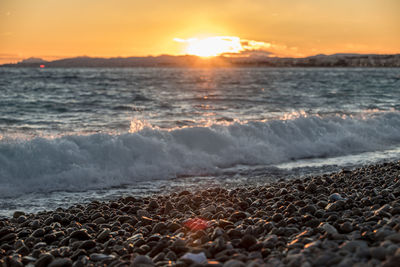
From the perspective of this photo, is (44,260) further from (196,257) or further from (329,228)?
(329,228)

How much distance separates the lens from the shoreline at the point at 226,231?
3.10 metres

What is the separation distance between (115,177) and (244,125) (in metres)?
5.37

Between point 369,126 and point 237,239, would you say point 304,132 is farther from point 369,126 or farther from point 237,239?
point 237,239

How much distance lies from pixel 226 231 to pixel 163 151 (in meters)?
6.36

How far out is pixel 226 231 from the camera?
395 cm

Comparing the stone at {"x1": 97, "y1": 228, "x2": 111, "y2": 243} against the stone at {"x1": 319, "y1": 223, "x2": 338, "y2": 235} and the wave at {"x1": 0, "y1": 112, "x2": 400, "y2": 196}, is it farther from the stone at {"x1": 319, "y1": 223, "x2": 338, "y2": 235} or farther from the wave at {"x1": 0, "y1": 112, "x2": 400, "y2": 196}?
the wave at {"x1": 0, "y1": 112, "x2": 400, "y2": 196}

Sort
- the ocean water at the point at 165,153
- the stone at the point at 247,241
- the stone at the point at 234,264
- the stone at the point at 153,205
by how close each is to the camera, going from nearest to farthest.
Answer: the stone at the point at 234,264
the stone at the point at 247,241
the stone at the point at 153,205
the ocean water at the point at 165,153

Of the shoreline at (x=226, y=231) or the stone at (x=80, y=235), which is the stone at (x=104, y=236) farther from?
the stone at (x=80, y=235)

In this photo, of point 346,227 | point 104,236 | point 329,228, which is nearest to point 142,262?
point 104,236

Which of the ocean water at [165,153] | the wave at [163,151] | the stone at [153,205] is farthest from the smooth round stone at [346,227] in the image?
the wave at [163,151]

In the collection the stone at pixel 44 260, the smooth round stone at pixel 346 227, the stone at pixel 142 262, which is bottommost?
the stone at pixel 44 260

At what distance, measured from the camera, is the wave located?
843 centimetres

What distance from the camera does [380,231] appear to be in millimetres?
3303

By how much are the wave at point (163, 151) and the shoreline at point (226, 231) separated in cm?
257
